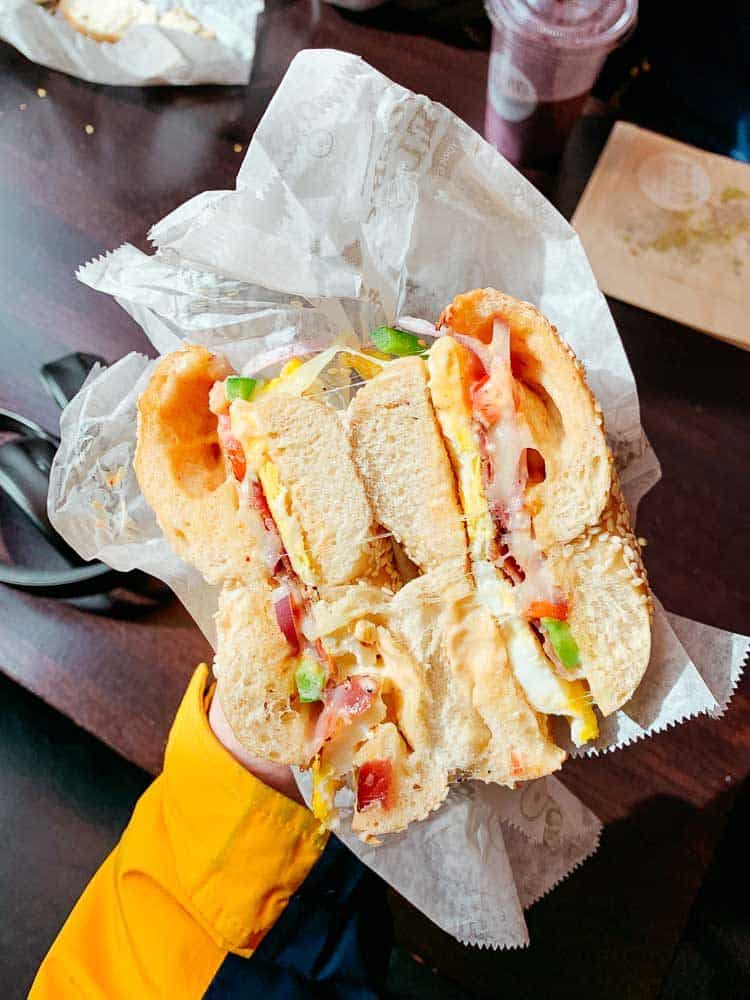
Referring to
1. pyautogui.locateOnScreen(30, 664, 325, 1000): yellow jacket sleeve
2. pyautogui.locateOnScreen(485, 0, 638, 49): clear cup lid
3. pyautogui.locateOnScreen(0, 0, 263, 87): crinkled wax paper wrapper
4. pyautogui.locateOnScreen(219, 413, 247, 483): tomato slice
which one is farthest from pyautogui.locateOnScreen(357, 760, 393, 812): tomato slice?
pyautogui.locateOnScreen(0, 0, 263, 87): crinkled wax paper wrapper

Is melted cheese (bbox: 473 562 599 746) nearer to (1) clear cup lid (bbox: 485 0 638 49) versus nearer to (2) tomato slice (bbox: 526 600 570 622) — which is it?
(2) tomato slice (bbox: 526 600 570 622)

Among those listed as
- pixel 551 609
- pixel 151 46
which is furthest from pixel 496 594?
pixel 151 46

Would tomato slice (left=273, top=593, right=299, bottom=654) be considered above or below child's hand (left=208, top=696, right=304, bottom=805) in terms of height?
above

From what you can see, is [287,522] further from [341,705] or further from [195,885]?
[195,885]

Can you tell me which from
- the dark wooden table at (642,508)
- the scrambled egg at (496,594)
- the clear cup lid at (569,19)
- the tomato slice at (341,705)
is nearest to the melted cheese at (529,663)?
the scrambled egg at (496,594)

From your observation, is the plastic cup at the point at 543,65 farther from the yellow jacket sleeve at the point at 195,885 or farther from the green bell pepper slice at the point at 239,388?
the yellow jacket sleeve at the point at 195,885

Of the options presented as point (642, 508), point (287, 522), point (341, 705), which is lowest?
point (642, 508)
